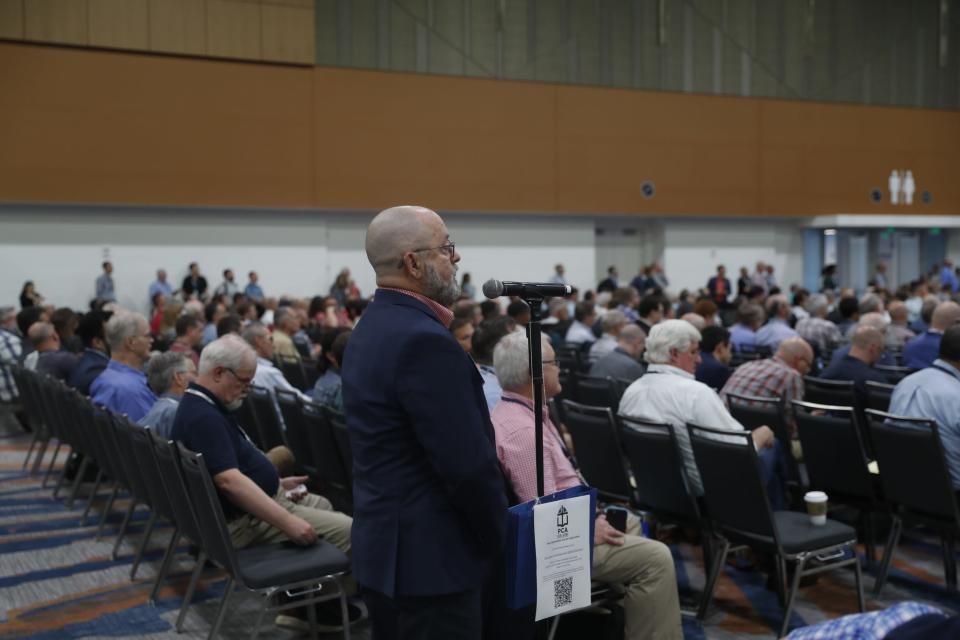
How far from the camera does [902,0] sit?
81.3ft

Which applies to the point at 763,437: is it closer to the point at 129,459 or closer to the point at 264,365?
the point at 129,459

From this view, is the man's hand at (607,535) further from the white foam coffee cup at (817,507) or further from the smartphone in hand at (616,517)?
the white foam coffee cup at (817,507)

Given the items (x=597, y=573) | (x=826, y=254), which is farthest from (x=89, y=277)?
(x=826, y=254)

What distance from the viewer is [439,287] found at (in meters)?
2.34

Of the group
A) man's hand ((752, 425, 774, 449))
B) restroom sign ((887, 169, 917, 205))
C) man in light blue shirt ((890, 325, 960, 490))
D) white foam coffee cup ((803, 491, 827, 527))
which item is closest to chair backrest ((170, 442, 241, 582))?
white foam coffee cup ((803, 491, 827, 527))

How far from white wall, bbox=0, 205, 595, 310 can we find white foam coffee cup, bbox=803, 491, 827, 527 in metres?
15.6

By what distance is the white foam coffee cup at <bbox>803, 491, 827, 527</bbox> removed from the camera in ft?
13.3

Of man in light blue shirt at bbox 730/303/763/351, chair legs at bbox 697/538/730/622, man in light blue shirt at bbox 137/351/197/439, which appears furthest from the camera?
man in light blue shirt at bbox 730/303/763/351

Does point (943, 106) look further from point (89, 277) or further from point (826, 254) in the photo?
point (89, 277)

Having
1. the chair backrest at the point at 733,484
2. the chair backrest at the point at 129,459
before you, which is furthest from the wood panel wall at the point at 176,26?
the chair backrest at the point at 733,484

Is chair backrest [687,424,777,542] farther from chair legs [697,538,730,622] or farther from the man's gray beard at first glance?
the man's gray beard

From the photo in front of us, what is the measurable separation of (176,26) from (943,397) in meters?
15.8

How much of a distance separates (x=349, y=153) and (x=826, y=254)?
13065 mm

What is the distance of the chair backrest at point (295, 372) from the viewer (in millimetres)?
8172
